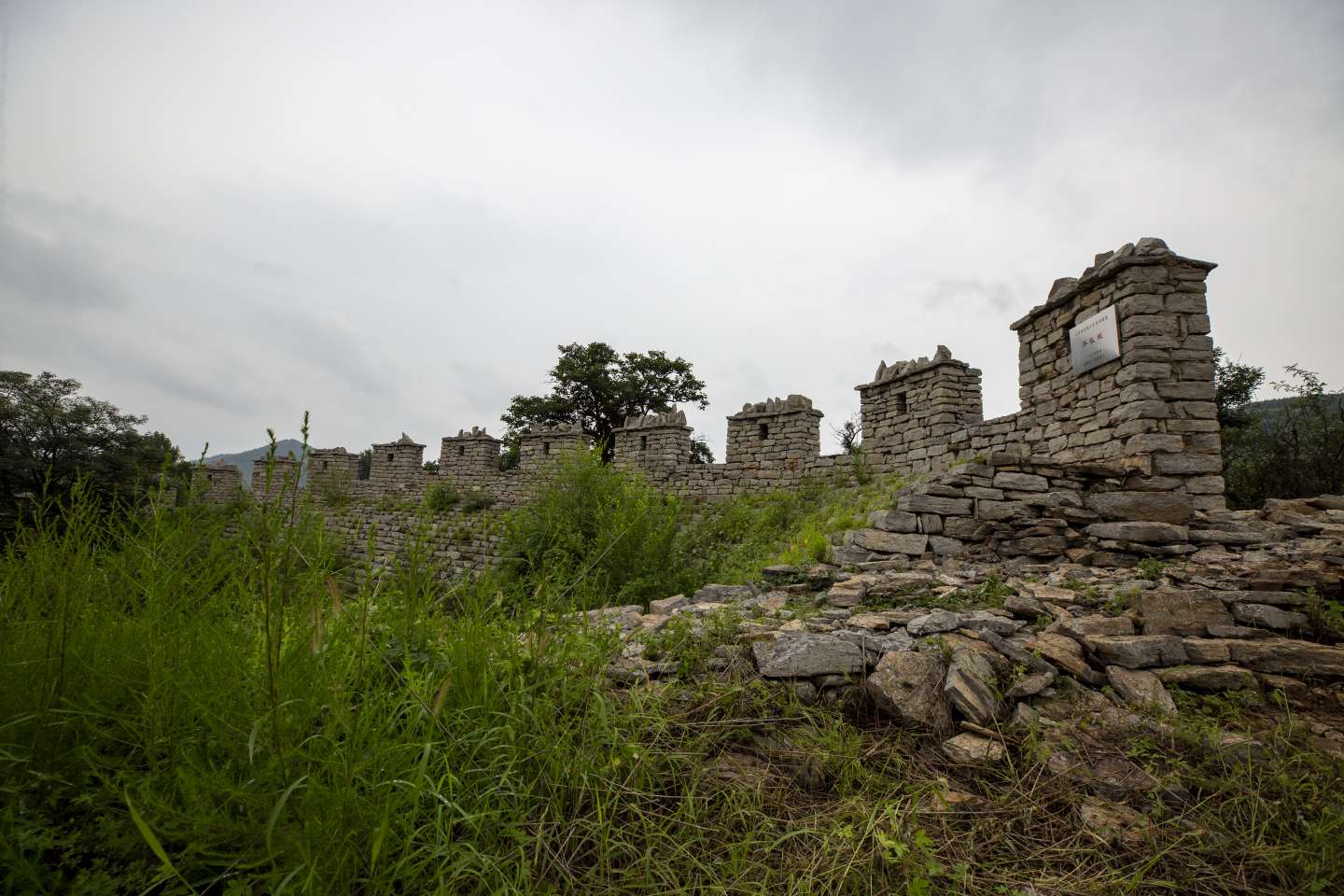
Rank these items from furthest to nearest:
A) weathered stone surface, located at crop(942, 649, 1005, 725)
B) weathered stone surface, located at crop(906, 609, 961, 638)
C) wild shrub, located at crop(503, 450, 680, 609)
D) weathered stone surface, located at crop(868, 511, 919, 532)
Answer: wild shrub, located at crop(503, 450, 680, 609)
weathered stone surface, located at crop(868, 511, 919, 532)
weathered stone surface, located at crop(906, 609, 961, 638)
weathered stone surface, located at crop(942, 649, 1005, 725)

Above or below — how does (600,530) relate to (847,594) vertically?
above

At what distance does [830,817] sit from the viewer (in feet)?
7.16

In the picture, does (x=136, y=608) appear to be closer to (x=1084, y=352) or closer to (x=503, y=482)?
(x=1084, y=352)

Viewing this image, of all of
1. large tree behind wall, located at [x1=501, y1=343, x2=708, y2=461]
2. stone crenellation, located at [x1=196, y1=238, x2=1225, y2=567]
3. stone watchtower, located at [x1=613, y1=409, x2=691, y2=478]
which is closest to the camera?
stone crenellation, located at [x1=196, y1=238, x2=1225, y2=567]

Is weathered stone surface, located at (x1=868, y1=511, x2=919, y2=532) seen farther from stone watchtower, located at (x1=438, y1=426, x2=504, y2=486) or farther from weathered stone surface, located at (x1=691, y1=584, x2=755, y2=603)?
stone watchtower, located at (x1=438, y1=426, x2=504, y2=486)

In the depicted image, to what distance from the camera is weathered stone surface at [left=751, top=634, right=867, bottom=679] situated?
3.04 m

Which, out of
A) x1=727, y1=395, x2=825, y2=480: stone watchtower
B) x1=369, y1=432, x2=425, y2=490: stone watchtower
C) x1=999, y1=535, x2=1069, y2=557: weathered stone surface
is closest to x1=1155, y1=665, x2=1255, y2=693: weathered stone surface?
x1=999, y1=535, x2=1069, y2=557: weathered stone surface

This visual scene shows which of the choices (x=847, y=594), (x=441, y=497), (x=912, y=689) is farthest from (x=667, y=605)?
(x=441, y=497)

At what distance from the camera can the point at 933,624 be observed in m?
3.52

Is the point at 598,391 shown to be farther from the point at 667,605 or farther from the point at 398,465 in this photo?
the point at 667,605

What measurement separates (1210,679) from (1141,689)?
0.48 m

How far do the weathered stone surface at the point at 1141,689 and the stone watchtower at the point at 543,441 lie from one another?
1187 cm

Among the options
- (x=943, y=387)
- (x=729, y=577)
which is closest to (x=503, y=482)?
(x=729, y=577)

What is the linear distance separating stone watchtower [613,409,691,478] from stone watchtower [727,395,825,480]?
1458 mm
